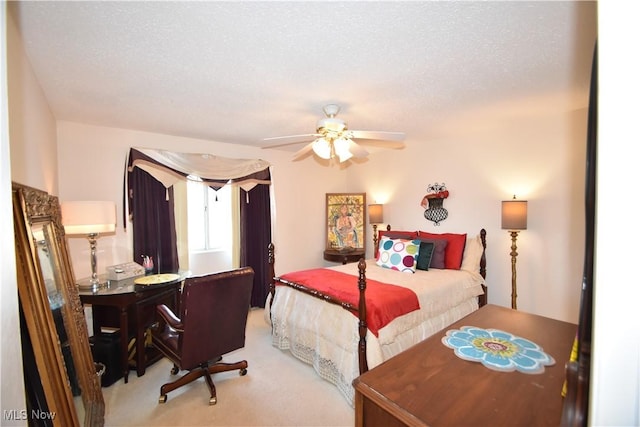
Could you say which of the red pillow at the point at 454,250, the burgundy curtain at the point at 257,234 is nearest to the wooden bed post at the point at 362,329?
the red pillow at the point at 454,250

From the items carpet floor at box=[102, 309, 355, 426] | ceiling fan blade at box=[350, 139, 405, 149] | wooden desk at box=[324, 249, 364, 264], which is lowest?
carpet floor at box=[102, 309, 355, 426]

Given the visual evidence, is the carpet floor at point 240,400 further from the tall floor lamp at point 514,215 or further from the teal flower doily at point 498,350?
the tall floor lamp at point 514,215

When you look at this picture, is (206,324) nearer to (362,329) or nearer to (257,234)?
(362,329)

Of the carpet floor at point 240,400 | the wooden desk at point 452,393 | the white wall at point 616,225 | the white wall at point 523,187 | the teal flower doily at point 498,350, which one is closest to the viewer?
the white wall at point 616,225

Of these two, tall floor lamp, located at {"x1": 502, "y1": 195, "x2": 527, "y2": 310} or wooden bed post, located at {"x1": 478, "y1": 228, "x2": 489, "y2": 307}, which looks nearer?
tall floor lamp, located at {"x1": 502, "y1": 195, "x2": 527, "y2": 310}

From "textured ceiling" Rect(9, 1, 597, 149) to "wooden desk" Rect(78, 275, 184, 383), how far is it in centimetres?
159

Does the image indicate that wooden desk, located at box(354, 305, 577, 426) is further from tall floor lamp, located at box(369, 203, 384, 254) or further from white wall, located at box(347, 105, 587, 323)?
tall floor lamp, located at box(369, 203, 384, 254)

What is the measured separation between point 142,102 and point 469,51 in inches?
97.7

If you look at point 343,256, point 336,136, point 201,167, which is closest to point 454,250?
point 343,256

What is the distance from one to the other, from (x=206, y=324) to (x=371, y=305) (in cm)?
124

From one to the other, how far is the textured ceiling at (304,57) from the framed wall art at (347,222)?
2178 mm

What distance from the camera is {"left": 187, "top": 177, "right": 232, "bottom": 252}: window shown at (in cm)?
381

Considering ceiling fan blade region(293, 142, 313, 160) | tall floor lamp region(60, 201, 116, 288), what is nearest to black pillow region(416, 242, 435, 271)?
ceiling fan blade region(293, 142, 313, 160)

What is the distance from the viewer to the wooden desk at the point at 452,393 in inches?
34.1
